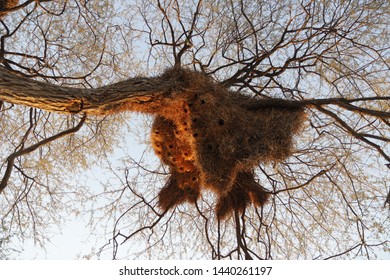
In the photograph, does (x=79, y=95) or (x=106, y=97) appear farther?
(x=106, y=97)

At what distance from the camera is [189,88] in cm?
429

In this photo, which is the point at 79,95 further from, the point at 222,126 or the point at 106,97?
the point at 222,126

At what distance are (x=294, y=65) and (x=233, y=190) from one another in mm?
1698

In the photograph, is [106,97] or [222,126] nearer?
[106,97]

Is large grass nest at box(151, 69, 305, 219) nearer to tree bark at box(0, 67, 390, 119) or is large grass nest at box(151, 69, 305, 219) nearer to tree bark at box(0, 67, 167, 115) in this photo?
tree bark at box(0, 67, 390, 119)

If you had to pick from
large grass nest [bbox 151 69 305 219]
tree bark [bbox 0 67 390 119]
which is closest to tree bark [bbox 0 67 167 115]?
tree bark [bbox 0 67 390 119]

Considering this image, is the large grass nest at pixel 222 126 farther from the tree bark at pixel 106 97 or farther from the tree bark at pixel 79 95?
the tree bark at pixel 79 95

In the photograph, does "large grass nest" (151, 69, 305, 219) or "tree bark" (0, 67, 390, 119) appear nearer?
"tree bark" (0, 67, 390, 119)

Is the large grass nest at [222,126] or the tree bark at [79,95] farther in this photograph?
the large grass nest at [222,126]

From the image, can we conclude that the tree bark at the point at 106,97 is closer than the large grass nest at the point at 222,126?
Yes

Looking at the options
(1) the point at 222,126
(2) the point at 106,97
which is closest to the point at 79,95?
(2) the point at 106,97

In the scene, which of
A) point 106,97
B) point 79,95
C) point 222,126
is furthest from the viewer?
point 222,126

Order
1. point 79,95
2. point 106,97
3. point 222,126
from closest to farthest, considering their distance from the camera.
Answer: point 79,95 → point 106,97 → point 222,126

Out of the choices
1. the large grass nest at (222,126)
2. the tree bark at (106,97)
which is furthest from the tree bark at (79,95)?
the large grass nest at (222,126)
